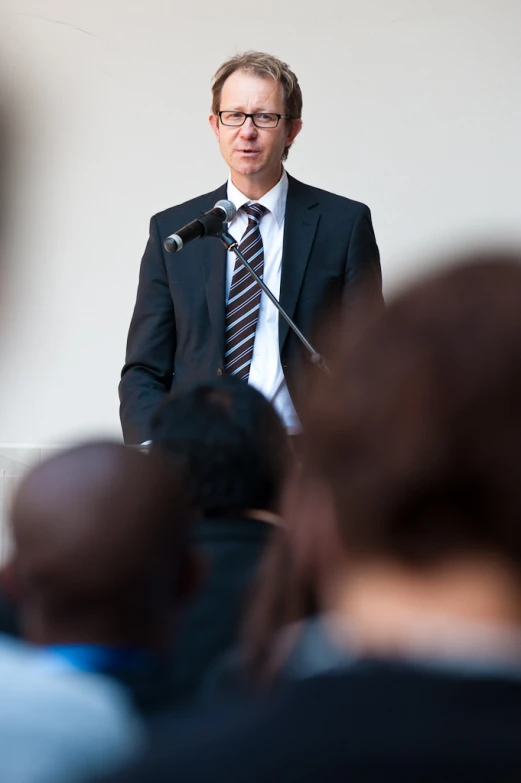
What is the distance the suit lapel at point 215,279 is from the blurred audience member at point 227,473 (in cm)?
128

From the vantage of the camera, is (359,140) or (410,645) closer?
(410,645)

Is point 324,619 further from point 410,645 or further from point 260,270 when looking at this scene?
point 260,270

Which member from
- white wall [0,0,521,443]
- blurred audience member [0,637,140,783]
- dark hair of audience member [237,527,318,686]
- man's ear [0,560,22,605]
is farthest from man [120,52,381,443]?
dark hair of audience member [237,527,318,686]

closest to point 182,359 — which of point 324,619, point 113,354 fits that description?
point 113,354

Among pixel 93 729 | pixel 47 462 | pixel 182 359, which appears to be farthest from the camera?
pixel 182 359

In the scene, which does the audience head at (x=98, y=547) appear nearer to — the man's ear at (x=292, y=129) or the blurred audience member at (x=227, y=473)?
the blurred audience member at (x=227, y=473)

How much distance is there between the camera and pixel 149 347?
3592 millimetres

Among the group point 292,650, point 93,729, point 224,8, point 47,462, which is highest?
point 224,8

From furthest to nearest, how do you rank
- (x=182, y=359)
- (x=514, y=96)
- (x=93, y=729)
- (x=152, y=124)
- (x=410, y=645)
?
(x=152, y=124), (x=514, y=96), (x=182, y=359), (x=93, y=729), (x=410, y=645)

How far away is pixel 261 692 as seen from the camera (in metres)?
0.81

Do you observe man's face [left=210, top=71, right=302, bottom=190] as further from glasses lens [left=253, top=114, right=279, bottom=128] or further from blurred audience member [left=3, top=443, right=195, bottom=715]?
blurred audience member [left=3, top=443, right=195, bottom=715]

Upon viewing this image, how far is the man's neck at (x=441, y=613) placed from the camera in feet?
2.46

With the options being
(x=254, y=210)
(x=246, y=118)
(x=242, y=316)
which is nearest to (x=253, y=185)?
(x=254, y=210)

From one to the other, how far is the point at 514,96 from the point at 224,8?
4.20 feet
